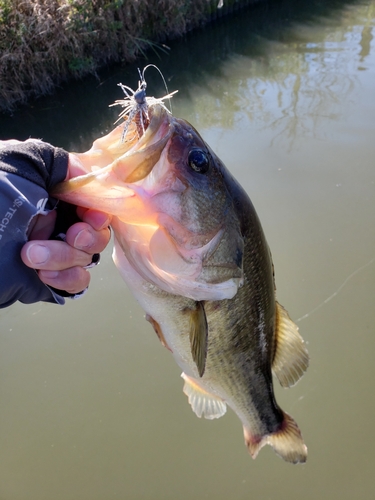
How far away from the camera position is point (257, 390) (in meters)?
1.62

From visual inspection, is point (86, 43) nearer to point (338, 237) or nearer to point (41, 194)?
point (338, 237)

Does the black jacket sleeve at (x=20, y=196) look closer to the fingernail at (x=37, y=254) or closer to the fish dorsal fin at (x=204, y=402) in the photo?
the fingernail at (x=37, y=254)

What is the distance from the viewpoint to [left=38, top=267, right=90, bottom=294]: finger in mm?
1093

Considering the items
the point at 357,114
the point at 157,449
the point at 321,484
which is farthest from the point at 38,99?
the point at 321,484

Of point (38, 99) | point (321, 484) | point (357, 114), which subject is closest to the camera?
point (321, 484)

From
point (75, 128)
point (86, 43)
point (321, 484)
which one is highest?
point (86, 43)

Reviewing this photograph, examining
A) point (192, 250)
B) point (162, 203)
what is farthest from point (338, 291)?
point (162, 203)

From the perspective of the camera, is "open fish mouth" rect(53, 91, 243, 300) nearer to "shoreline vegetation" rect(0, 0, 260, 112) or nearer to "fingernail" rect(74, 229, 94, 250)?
"fingernail" rect(74, 229, 94, 250)

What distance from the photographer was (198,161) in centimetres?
109

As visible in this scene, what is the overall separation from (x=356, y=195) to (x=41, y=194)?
322 cm

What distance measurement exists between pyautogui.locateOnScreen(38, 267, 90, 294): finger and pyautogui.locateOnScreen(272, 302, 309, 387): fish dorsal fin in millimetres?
869

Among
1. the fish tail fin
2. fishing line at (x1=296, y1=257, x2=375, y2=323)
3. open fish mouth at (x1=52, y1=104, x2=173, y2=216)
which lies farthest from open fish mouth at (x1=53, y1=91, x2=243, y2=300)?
fishing line at (x1=296, y1=257, x2=375, y2=323)

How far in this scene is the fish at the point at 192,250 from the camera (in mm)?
1003

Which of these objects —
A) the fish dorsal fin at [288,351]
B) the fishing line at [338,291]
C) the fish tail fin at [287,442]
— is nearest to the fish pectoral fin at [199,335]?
the fish dorsal fin at [288,351]
